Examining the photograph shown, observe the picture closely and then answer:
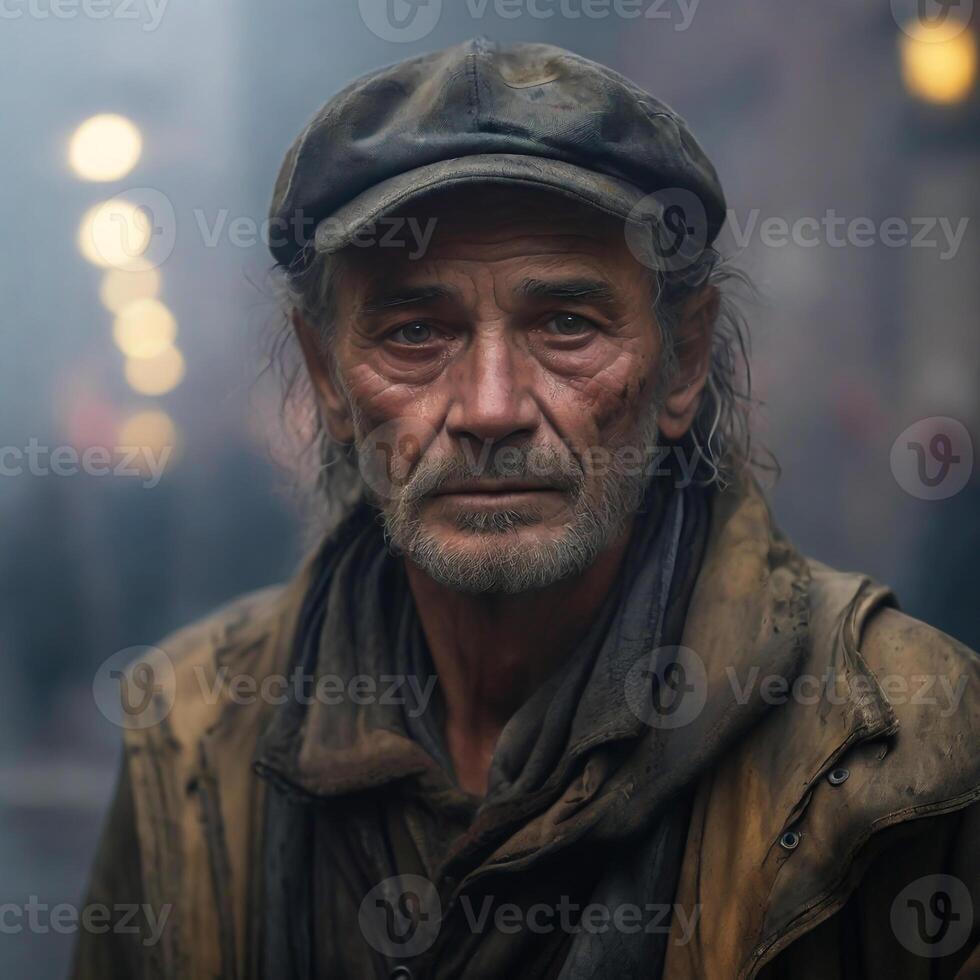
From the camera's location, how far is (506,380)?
137cm

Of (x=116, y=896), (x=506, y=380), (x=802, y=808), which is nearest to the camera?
(x=802, y=808)

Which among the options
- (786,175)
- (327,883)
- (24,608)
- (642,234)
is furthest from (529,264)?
(24,608)

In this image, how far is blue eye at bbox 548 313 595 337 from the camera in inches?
56.2

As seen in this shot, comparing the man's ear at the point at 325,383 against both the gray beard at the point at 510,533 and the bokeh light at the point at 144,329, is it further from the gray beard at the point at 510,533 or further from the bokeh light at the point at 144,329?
the bokeh light at the point at 144,329

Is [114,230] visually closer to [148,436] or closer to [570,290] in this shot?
[148,436]

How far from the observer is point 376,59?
79.2 inches

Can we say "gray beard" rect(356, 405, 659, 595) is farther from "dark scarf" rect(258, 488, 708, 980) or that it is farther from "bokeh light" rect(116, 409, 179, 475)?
"bokeh light" rect(116, 409, 179, 475)

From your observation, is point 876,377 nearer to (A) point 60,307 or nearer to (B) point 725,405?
(B) point 725,405

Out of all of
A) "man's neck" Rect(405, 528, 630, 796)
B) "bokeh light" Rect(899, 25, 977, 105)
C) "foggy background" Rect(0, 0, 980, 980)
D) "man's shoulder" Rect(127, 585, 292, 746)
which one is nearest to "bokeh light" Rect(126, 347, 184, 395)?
"foggy background" Rect(0, 0, 980, 980)

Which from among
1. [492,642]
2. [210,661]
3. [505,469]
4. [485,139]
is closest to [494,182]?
[485,139]

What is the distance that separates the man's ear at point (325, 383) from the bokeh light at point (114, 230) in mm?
595

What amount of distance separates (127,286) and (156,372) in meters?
0.18

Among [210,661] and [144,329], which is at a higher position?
[144,329]

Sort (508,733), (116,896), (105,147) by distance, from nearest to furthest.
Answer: (508,733) → (116,896) → (105,147)
